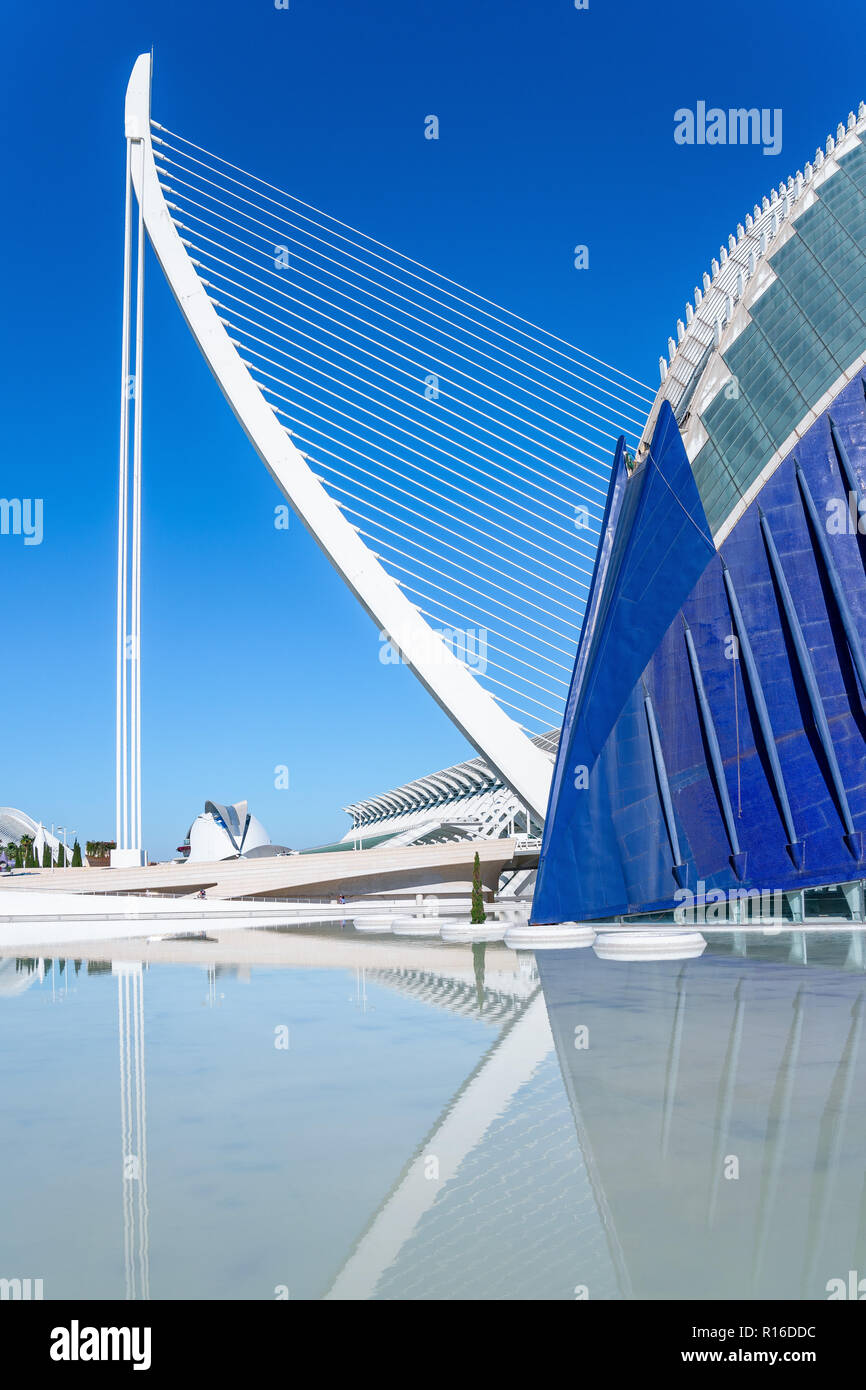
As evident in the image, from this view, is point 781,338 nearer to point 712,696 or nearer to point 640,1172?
point 712,696

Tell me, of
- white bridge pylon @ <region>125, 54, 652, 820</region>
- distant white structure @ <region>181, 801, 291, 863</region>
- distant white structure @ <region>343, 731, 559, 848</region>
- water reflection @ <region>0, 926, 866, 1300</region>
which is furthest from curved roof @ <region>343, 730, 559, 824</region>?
water reflection @ <region>0, 926, 866, 1300</region>

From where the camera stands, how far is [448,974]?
643 inches

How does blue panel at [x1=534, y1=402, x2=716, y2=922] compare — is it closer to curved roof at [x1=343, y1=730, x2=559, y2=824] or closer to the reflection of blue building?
the reflection of blue building

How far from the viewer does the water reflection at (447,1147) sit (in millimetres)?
4520

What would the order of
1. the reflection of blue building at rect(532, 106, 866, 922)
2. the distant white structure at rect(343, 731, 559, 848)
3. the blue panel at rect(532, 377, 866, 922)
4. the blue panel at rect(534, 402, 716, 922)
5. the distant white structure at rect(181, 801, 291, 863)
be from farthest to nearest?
the distant white structure at rect(181, 801, 291, 863), the distant white structure at rect(343, 731, 559, 848), the reflection of blue building at rect(532, 106, 866, 922), the blue panel at rect(532, 377, 866, 922), the blue panel at rect(534, 402, 716, 922)

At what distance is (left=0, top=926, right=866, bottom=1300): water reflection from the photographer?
452cm

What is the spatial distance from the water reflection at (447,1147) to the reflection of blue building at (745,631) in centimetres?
831

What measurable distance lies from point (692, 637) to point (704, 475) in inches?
148

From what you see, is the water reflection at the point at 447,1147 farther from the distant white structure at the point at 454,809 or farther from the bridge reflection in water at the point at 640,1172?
the distant white structure at the point at 454,809

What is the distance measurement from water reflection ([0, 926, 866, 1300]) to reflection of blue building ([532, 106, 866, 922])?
27.3 ft

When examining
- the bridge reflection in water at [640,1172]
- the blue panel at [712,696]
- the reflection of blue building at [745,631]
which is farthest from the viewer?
the reflection of blue building at [745,631]

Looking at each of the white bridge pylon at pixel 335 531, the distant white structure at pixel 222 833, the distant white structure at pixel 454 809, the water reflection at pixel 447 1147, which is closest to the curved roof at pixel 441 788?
the distant white structure at pixel 454 809
